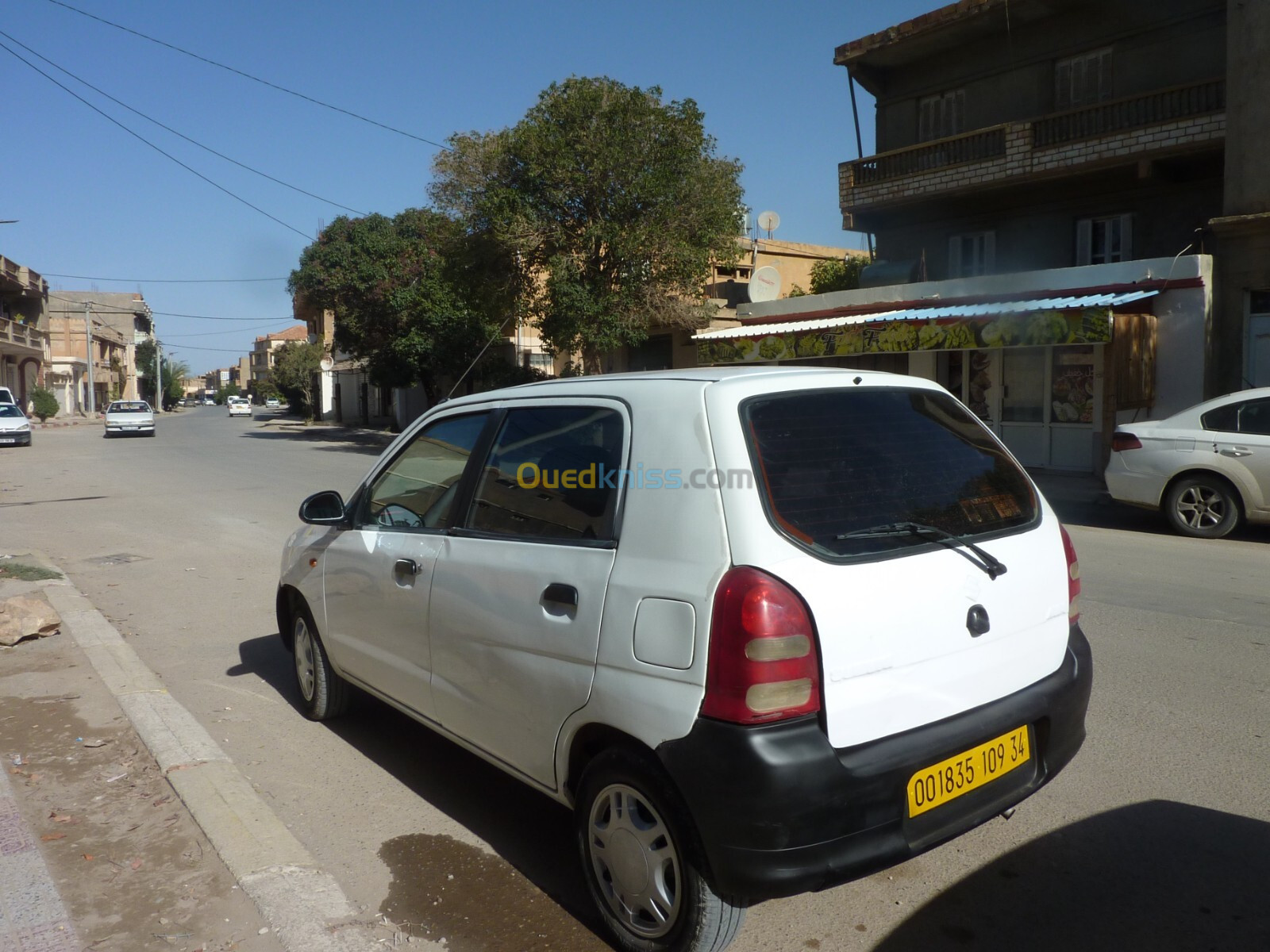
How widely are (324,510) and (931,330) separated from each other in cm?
1400

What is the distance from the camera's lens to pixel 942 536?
9.46 feet

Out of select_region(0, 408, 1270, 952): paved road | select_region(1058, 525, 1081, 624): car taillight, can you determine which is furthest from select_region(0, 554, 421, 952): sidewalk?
select_region(1058, 525, 1081, 624): car taillight

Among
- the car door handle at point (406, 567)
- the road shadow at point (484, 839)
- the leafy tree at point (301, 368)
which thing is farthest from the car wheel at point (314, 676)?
the leafy tree at point (301, 368)

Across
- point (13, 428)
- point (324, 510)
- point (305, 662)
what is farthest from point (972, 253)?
point (13, 428)

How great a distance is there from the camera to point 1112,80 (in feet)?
59.5

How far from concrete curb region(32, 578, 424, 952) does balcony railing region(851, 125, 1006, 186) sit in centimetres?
1820

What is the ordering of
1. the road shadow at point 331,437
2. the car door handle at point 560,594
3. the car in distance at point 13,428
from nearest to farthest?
1. the car door handle at point 560,594
2. the road shadow at point 331,437
3. the car in distance at point 13,428

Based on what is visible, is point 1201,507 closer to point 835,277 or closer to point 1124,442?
point 1124,442

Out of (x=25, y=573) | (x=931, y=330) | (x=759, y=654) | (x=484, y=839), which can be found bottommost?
(x=484, y=839)

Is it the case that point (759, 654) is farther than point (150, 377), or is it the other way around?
point (150, 377)

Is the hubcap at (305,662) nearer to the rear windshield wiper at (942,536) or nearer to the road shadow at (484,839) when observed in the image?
the road shadow at (484,839)

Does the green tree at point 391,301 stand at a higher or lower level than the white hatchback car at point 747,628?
higher

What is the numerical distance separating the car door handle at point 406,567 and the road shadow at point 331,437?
23.7 meters

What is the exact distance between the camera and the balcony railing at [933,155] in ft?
62.3
